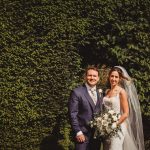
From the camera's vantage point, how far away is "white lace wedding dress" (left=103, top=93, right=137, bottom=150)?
6195mm

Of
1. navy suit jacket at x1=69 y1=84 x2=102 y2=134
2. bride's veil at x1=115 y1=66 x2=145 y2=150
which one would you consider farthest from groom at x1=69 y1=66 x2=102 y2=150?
bride's veil at x1=115 y1=66 x2=145 y2=150

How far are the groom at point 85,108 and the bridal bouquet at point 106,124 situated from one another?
126mm

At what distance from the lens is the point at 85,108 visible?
582 cm

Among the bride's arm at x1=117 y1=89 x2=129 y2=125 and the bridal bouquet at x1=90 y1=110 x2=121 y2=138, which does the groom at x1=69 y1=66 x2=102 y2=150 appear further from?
the bride's arm at x1=117 y1=89 x2=129 y2=125

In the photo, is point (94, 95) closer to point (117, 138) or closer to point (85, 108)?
point (85, 108)

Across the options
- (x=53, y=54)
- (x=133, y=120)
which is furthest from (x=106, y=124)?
(x=53, y=54)

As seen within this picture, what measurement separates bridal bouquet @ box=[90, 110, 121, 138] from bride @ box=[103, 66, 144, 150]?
0.19 metres

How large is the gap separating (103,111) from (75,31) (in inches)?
95.0

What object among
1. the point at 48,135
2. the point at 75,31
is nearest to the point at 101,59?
the point at 75,31

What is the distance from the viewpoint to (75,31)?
796cm

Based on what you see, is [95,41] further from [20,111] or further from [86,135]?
[86,135]

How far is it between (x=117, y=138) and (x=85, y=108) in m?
0.85

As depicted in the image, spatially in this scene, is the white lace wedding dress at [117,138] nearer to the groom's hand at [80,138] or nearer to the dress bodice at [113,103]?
the dress bodice at [113,103]

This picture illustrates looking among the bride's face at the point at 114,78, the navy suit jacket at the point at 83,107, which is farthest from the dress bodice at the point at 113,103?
the navy suit jacket at the point at 83,107
